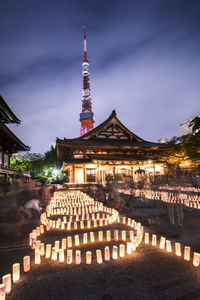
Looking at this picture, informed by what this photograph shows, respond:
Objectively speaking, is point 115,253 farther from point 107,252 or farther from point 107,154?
point 107,154

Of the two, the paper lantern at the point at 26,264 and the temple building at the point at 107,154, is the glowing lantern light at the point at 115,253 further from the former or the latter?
the temple building at the point at 107,154

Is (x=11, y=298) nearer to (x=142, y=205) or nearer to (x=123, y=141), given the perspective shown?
(x=142, y=205)

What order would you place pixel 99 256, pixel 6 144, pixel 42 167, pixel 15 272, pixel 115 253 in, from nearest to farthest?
pixel 15 272 < pixel 99 256 < pixel 115 253 < pixel 6 144 < pixel 42 167

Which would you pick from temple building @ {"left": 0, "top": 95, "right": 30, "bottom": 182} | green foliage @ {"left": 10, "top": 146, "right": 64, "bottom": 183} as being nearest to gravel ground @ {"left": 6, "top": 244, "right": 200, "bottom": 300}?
temple building @ {"left": 0, "top": 95, "right": 30, "bottom": 182}

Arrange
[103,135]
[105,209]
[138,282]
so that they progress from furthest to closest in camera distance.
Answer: [103,135] < [105,209] < [138,282]

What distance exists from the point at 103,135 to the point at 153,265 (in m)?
22.8

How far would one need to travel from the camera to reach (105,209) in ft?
25.7

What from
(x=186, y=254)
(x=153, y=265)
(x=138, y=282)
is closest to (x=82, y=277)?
(x=138, y=282)

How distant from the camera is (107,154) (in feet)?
76.0

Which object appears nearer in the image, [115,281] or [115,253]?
[115,281]

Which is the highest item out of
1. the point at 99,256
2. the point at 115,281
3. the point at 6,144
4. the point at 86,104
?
the point at 86,104

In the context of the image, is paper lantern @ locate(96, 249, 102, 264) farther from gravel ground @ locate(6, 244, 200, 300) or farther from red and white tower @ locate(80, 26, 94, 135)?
red and white tower @ locate(80, 26, 94, 135)

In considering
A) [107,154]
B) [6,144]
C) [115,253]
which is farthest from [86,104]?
[115,253]

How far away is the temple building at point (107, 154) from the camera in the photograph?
21453mm
